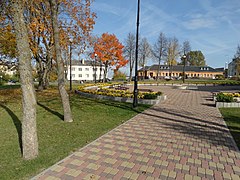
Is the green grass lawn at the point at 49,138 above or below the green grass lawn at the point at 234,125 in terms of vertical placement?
below

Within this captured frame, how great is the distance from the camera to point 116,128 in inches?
238

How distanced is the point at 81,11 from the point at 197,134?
11.4 meters

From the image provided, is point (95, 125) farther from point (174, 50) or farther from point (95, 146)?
point (174, 50)

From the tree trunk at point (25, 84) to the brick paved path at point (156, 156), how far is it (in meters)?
0.80

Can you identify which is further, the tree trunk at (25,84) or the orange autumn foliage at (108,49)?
the orange autumn foliage at (108,49)

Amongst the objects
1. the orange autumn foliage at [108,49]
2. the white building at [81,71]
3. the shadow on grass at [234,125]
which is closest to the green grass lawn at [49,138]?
the shadow on grass at [234,125]

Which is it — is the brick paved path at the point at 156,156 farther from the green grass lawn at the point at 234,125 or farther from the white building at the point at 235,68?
the white building at the point at 235,68

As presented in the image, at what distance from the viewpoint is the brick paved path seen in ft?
10.6

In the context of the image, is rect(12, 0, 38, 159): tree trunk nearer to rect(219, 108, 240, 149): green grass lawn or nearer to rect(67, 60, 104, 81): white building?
rect(219, 108, 240, 149): green grass lawn

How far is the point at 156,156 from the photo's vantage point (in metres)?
3.96

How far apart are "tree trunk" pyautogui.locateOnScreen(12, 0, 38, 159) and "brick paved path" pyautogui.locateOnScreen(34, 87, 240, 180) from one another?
2.62 feet

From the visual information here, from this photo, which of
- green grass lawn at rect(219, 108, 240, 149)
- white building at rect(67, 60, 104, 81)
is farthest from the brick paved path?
white building at rect(67, 60, 104, 81)

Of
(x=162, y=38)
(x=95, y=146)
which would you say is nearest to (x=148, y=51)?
(x=162, y=38)

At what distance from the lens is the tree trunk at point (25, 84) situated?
11.6 feet
